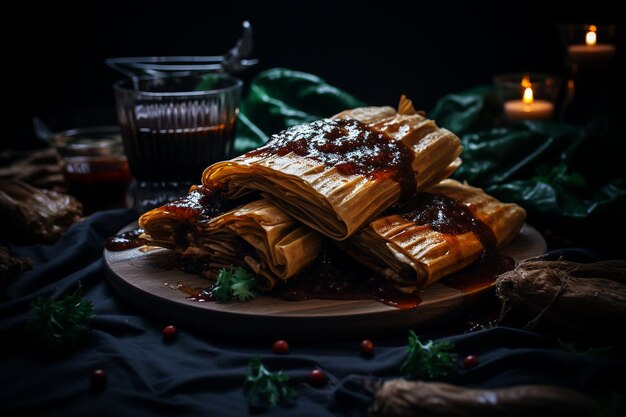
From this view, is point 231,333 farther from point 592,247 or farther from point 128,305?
point 592,247

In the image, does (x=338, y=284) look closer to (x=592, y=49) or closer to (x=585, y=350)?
(x=585, y=350)

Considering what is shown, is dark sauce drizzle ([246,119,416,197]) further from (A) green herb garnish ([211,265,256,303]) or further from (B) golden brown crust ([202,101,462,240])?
(A) green herb garnish ([211,265,256,303])

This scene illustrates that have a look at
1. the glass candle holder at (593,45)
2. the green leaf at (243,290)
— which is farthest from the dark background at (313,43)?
the green leaf at (243,290)

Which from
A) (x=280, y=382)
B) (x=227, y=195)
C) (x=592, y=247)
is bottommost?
(x=592, y=247)

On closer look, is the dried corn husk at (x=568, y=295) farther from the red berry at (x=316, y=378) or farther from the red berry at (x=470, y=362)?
the red berry at (x=316, y=378)

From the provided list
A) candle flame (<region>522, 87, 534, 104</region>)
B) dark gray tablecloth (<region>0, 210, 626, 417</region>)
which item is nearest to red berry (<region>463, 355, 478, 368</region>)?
dark gray tablecloth (<region>0, 210, 626, 417</region>)

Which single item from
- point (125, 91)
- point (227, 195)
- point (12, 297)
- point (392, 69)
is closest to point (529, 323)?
point (227, 195)

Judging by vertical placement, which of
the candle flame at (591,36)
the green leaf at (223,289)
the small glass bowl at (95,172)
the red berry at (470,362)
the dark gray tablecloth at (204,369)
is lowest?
the small glass bowl at (95,172)
